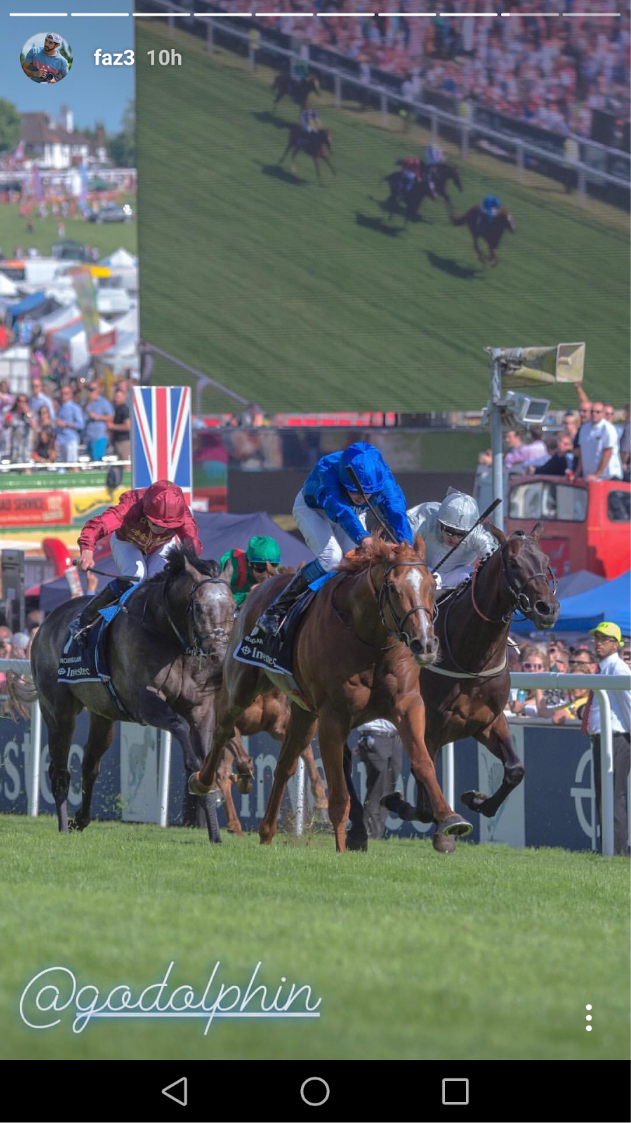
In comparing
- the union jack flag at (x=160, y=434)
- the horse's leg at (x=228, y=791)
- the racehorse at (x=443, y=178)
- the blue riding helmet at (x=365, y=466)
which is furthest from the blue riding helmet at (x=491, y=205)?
the blue riding helmet at (x=365, y=466)

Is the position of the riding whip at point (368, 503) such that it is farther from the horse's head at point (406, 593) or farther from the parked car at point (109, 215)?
the parked car at point (109, 215)

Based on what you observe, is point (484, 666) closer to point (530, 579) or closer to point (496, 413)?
point (530, 579)

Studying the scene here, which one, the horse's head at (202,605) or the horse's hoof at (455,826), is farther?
the horse's head at (202,605)

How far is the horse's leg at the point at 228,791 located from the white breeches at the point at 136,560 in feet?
3.83

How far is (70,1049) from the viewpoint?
151 inches

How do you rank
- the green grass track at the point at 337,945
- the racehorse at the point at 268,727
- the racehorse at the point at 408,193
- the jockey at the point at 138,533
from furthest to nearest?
the racehorse at the point at 408,193, the racehorse at the point at 268,727, the jockey at the point at 138,533, the green grass track at the point at 337,945

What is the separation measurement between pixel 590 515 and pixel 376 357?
9.15 metres

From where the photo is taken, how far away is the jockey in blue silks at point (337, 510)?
7.78m

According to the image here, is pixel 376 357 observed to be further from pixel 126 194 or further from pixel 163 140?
pixel 126 194

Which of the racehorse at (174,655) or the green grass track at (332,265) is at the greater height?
the green grass track at (332,265)

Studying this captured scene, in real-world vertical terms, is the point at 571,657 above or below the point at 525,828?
above

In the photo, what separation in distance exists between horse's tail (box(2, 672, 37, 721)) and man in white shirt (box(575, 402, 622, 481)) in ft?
22.1

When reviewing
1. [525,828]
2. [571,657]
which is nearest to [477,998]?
[525,828]

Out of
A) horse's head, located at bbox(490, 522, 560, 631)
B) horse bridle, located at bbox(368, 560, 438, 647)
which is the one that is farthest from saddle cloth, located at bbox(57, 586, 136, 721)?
horse bridle, located at bbox(368, 560, 438, 647)
